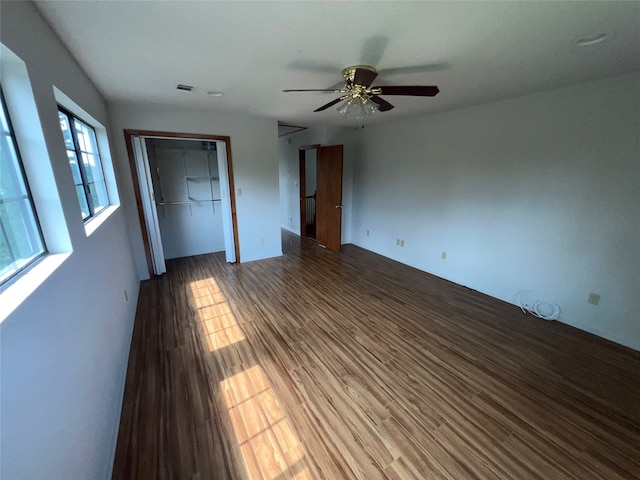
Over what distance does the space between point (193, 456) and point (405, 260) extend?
147 inches

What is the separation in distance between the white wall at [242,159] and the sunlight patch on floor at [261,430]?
2654mm

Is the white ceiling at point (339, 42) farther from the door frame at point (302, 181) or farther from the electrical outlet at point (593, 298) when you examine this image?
the door frame at point (302, 181)

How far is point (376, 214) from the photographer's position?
4797 mm

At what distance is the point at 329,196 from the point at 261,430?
3.91m

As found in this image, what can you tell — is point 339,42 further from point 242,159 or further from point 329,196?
point 329,196

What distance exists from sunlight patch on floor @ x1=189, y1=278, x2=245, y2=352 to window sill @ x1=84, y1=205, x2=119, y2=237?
1.29 meters

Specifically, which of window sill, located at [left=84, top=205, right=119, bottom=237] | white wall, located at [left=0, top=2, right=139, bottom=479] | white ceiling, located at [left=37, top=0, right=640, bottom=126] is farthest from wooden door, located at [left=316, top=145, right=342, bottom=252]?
white wall, located at [left=0, top=2, right=139, bottom=479]

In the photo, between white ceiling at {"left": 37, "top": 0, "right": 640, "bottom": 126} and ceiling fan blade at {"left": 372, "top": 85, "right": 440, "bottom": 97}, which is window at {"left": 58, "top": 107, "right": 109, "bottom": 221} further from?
ceiling fan blade at {"left": 372, "top": 85, "right": 440, "bottom": 97}

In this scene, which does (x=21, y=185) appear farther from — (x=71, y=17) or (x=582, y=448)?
(x=582, y=448)

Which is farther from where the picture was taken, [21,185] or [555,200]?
[555,200]

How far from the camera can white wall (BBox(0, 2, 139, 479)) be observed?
768 millimetres

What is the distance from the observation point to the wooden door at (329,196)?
459cm

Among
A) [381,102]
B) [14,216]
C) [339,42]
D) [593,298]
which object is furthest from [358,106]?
[593,298]

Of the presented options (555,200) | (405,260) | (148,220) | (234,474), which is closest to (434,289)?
(405,260)
